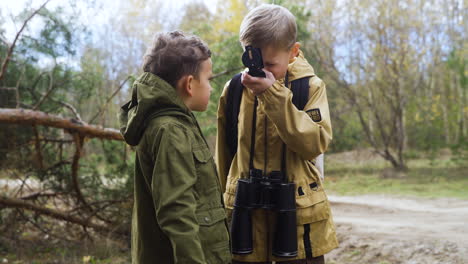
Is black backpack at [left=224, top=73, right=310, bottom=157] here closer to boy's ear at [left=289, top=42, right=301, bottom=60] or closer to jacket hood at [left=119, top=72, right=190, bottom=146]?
boy's ear at [left=289, top=42, right=301, bottom=60]

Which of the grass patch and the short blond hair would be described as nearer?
the short blond hair

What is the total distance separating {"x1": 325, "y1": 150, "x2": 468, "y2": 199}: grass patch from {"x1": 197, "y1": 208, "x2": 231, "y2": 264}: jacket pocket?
315 inches

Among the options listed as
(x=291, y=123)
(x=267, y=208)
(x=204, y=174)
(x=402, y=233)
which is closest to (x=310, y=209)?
(x=267, y=208)

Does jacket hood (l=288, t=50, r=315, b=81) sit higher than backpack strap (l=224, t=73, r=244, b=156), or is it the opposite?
jacket hood (l=288, t=50, r=315, b=81)

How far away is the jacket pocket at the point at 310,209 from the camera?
1.89 meters

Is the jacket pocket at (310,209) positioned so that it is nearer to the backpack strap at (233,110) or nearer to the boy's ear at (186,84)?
the backpack strap at (233,110)

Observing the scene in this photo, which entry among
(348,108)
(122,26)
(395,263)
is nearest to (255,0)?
(348,108)

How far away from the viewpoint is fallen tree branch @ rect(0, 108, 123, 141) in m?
5.07

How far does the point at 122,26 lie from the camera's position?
20.1 m

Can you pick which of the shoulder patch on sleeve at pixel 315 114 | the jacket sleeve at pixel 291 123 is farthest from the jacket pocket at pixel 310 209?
the shoulder patch on sleeve at pixel 315 114

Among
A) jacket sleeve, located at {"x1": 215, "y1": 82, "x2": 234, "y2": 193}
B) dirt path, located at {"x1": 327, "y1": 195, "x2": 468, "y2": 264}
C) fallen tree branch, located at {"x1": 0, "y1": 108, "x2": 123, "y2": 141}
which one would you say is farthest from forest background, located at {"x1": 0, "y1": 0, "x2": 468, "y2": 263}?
jacket sleeve, located at {"x1": 215, "y1": 82, "x2": 234, "y2": 193}

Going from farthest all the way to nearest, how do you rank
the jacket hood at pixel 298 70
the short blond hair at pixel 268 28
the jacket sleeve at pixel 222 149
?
the jacket sleeve at pixel 222 149 → the jacket hood at pixel 298 70 → the short blond hair at pixel 268 28

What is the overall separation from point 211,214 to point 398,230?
4.43 metres

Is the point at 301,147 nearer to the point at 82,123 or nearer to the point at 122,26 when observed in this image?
the point at 82,123
